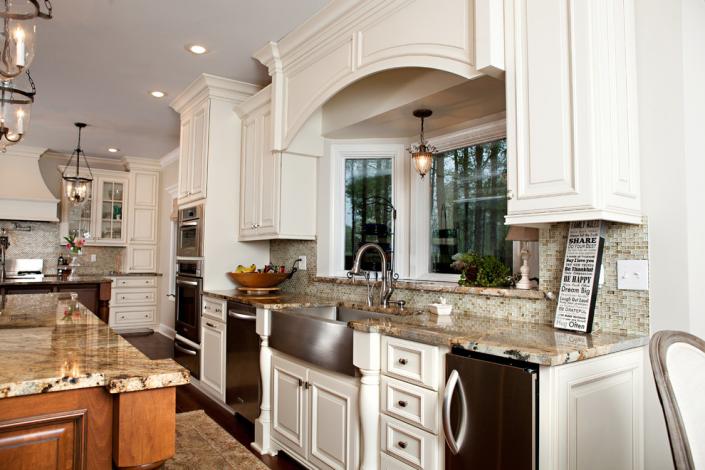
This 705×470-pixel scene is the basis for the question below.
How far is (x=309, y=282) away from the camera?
3861mm

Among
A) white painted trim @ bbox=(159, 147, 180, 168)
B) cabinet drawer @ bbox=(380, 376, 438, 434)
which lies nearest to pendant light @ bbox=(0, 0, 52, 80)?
cabinet drawer @ bbox=(380, 376, 438, 434)

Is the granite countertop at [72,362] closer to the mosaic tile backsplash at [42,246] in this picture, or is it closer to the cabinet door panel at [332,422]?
the cabinet door panel at [332,422]

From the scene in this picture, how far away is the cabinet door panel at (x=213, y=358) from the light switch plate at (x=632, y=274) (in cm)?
277

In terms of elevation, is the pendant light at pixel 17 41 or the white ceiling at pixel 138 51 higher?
the white ceiling at pixel 138 51

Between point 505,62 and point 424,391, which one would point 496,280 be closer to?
point 424,391

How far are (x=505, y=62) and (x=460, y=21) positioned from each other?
0.34 meters

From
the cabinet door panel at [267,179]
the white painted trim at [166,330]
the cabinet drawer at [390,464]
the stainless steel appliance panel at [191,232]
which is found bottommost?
the white painted trim at [166,330]

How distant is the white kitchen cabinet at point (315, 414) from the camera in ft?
7.35

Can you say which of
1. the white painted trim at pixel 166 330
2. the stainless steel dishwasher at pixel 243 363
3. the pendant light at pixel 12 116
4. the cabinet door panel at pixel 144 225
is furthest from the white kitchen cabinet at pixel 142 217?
the pendant light at pixel 12 116

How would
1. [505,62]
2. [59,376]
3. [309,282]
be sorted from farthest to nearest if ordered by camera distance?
[309,282]
[505,62]
[59,376]

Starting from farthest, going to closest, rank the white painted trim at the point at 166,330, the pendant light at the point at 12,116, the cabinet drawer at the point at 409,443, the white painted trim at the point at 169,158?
the white painted trim at the point at 166,330 → the white painted trim at the point at 169,158 → the pendant light at the point at 12,116 → the cabinet drawer at the point at 409,443

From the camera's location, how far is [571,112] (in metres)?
1.72

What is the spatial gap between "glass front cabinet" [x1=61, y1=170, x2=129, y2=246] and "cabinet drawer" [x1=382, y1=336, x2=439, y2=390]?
678 cm

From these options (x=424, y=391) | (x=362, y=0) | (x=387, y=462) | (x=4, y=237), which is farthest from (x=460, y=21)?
(x=4, y=237)
